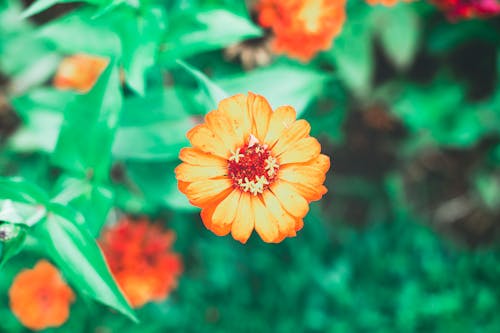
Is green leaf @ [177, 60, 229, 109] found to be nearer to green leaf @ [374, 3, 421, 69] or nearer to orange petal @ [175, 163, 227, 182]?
orange petal @ [175, 163, 227, 182]

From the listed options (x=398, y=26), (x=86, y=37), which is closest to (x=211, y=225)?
(x=86, y=37)

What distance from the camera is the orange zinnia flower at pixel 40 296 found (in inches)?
43.9

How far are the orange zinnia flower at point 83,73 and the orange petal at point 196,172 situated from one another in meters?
0.54

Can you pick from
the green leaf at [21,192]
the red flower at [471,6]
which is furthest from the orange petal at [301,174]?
the red flower at [471,6]

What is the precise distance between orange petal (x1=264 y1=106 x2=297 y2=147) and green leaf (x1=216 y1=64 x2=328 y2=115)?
26cm

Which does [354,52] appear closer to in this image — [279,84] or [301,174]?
[279,84]

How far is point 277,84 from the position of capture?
0.95 m

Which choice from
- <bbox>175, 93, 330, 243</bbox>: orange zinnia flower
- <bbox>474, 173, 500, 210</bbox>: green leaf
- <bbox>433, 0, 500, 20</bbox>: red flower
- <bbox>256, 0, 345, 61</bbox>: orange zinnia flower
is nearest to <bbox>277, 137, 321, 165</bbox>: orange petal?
<bbox>175, 93, 330, 243</bbox>: orange zinnia flower

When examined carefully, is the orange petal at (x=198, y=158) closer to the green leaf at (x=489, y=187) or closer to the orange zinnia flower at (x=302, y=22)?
the orange zinnia flower at (x=302, y=22)

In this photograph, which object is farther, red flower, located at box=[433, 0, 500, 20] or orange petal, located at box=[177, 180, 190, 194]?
red flower, located at box=[433, 0, 500, 20]

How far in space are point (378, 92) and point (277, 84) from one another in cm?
58

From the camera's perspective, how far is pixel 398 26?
1.24m

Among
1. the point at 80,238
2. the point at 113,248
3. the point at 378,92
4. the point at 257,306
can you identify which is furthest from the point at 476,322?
the point at 80,238

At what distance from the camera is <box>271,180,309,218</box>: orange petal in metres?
0.66
